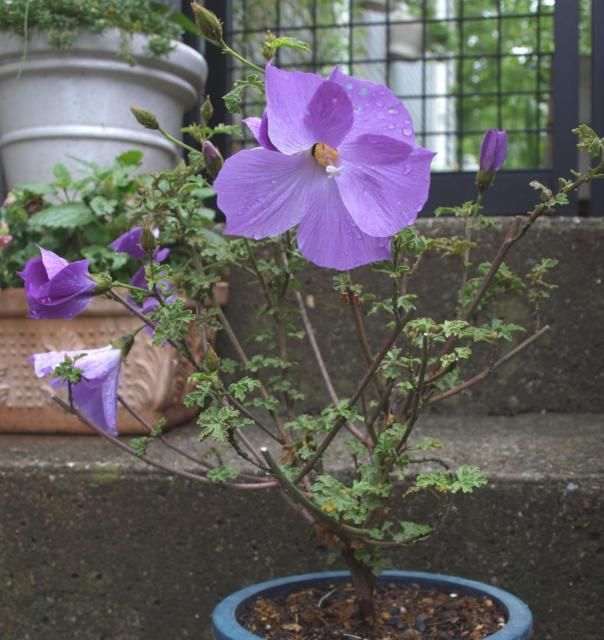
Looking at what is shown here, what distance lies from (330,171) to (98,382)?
39cm

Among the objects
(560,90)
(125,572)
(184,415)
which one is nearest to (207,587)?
(125,572)

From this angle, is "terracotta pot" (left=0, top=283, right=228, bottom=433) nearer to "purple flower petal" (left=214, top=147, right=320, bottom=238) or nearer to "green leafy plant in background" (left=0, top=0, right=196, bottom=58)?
"green leafy plant in background" (left=0, top=0, right=196, bottom=58)

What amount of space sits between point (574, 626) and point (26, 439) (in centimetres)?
97

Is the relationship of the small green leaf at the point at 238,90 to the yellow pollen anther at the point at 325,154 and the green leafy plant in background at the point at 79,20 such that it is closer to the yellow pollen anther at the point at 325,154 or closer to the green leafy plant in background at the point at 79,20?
the yellow pollen anther at the point at 325,154

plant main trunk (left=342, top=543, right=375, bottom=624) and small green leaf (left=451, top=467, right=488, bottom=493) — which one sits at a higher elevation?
small green leaf (left=451, top=467, right=488, bottom=493)

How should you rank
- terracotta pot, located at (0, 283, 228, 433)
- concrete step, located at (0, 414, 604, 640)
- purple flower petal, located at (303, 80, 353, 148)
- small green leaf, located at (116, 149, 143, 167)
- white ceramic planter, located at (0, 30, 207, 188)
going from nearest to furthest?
purple flower petal, located at (303, 80, 353, 148), concrete step, located at (0, 414, 604, 640), terracotta pot, located at (0, 283, 228, 433), small green leaf, located at (116, 149, 143, 167), white ceramic planter, located at (0, 30, 207, 188)

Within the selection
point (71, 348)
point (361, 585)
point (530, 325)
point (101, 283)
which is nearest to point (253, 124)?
point (101, 283)

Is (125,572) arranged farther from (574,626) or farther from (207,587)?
(574,626)

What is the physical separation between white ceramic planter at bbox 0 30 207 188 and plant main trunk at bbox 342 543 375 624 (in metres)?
1.27

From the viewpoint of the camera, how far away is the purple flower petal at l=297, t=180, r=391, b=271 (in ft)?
2.49

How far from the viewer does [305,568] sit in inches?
55.9

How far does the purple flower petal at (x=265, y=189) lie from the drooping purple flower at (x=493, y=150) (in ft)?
0.64

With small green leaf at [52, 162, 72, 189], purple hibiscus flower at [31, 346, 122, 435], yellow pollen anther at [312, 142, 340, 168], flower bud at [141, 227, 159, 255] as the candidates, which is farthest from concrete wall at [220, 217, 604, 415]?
yellow pollen anther at [312, 142, 340, 168]

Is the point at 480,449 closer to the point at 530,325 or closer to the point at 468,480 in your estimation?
the point at 530,325
